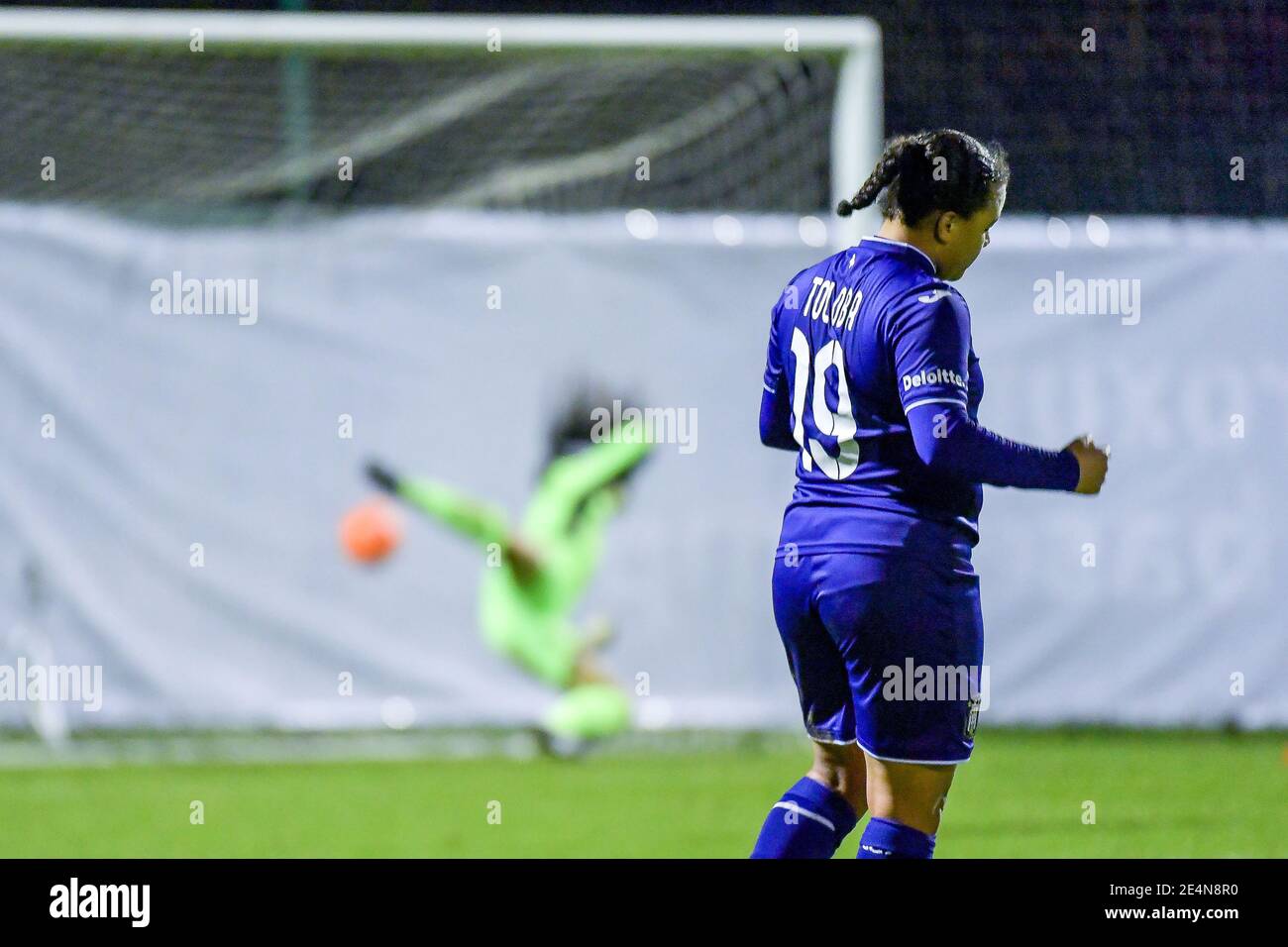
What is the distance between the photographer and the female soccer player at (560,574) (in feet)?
25.5

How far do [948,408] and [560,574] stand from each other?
4.59m

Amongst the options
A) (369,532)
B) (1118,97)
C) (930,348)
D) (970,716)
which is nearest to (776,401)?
(930,348)

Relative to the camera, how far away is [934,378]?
135 inches

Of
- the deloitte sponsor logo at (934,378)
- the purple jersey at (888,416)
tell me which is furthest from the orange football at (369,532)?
the deloitte sponsor logo at (934,378)

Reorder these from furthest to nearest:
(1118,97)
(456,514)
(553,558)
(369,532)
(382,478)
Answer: (1118,97), (369,532), (553,558), (456,514), (382,478)

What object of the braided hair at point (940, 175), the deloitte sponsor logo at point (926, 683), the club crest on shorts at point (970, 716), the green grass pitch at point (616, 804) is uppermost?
the braided hair at point (940, 175)

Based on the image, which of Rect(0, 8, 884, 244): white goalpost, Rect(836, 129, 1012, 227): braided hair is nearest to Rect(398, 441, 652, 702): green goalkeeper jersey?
Rect(0, 8, 884, 244): white goalpost

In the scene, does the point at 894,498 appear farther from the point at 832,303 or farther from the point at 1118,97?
the point at 1118,97

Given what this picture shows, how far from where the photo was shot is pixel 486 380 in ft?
28.1

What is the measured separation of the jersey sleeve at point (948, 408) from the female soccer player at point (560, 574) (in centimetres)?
430

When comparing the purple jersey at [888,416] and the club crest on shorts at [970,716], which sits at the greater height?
the purple jersey at [888,416]

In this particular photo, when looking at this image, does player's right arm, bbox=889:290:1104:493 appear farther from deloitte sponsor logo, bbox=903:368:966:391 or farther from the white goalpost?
the white goalpost

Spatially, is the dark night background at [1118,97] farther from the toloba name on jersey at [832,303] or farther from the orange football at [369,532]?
the toloba name on jersey at [832,303]
